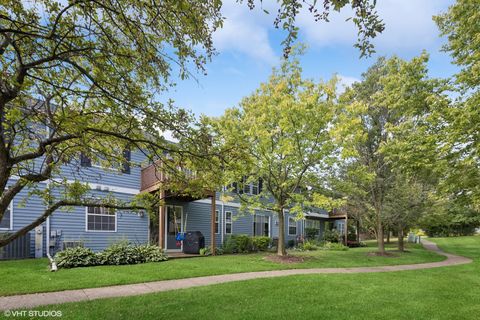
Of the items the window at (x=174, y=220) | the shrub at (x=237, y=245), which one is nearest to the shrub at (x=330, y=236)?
the shrub at (x=237, y=245)

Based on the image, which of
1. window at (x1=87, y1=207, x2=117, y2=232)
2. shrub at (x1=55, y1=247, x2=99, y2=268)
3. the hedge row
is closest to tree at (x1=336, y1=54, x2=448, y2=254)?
the hedge row

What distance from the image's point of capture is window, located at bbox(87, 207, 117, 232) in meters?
14.4

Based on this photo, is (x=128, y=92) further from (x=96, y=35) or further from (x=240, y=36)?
(x=240, y=36)

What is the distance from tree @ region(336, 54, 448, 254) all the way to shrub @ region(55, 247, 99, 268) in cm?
988

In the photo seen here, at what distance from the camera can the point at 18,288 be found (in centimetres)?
761

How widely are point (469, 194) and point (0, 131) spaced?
1393 cm

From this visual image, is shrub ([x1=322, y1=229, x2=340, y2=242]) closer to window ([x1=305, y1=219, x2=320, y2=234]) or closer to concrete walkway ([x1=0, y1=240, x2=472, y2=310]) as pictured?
window ([x1=305, y1=219, x2=320, y2=234])

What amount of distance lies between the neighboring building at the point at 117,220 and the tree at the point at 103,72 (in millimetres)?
4650

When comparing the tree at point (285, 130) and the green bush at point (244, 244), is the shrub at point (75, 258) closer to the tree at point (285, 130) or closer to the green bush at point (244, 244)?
the tree at point (285, 130)

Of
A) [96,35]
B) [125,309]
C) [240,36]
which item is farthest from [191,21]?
[125,309]

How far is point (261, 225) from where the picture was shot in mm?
24312

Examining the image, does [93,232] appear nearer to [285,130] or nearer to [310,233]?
[285,130]

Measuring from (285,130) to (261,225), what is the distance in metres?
11.7

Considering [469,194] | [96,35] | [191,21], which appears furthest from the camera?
[469,194]
